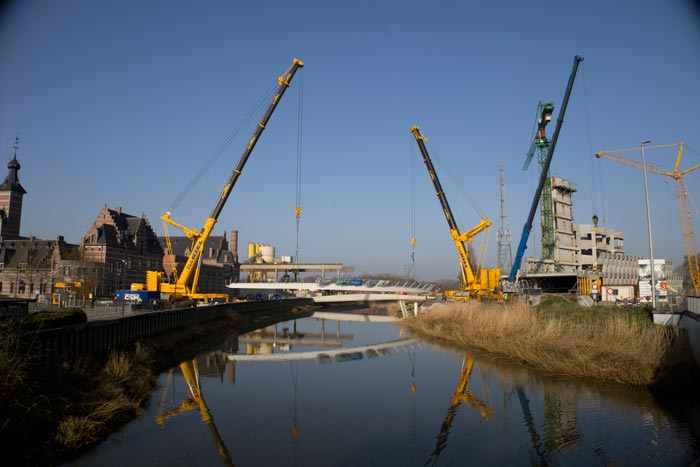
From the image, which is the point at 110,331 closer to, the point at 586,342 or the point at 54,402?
the point at 54,402

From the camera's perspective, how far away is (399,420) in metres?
16.5

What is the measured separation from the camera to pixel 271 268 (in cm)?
10288

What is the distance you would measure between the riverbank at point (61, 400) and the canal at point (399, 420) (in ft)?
1.92

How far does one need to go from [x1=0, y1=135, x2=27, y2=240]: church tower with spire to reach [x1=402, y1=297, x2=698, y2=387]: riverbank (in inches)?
3185

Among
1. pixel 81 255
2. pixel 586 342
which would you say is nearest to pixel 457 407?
pixel 586 342

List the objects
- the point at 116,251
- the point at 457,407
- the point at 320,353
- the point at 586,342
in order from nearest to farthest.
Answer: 1. the point at 457,407
2. the point at 586,342
3. the point at 320,353
4. the point at 116,251

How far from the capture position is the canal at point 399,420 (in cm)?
1277


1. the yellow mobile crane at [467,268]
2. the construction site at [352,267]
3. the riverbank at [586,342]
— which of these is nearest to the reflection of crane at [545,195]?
the construction site at [352,267]

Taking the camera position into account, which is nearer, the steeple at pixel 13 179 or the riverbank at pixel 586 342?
the riverbank at pixel 586 342

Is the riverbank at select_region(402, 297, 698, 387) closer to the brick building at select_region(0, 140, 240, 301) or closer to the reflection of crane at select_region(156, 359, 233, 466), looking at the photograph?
the reflection of crane at select_region(156, 359, 233, 466)

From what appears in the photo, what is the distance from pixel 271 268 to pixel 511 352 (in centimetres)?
8012

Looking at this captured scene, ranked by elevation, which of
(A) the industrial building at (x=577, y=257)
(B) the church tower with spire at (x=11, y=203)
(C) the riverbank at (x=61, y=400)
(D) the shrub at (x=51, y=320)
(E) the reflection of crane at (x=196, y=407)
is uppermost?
(B) the church tower with spire at (x=11, y=203)

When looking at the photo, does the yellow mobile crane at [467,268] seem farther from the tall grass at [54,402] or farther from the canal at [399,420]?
the tall grass at [54,402]

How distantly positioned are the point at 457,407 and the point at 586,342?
7.57m
